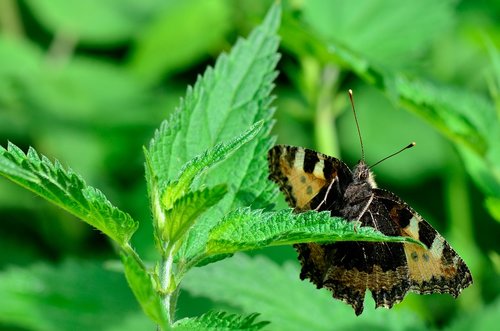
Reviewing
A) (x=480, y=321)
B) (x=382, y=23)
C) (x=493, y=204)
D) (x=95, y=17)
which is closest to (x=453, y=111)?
(x=493, y=204)

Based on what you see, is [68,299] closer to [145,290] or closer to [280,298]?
[280,298]

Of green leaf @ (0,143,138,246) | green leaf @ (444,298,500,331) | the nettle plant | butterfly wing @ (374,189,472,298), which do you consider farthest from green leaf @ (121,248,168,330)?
green leaf @ (444,298,500,331)

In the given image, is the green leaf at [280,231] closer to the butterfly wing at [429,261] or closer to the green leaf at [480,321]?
the butterfly wing at [429,261]

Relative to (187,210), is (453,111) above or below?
above

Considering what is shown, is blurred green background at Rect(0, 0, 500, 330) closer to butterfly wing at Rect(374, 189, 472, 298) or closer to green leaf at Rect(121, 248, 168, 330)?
butterfly wing at Rect(374, 189, 472, 298)

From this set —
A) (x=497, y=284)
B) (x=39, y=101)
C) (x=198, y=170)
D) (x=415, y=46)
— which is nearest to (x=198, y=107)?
(x=198, y=170)
